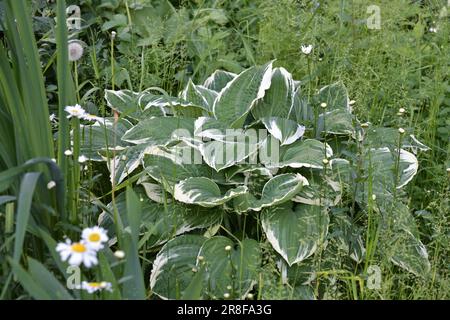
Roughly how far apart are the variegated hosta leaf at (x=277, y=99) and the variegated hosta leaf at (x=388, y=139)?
12.0 inches

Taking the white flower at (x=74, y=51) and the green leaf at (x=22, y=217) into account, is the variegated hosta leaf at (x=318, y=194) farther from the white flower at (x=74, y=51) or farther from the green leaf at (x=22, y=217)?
the white flower at (x=74, y=51)

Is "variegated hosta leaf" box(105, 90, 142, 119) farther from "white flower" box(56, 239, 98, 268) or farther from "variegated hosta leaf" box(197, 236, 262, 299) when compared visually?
"white flower" box(56, 239, 98, 268)

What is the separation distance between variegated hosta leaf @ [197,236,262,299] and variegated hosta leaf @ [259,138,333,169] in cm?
28

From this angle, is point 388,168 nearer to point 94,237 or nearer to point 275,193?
point 275,193

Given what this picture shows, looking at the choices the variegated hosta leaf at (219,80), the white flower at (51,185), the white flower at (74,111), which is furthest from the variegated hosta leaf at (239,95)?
the white flower at (51,185)

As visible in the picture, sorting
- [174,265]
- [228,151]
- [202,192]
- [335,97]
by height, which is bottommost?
[174,265]

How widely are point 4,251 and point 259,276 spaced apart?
0.73m

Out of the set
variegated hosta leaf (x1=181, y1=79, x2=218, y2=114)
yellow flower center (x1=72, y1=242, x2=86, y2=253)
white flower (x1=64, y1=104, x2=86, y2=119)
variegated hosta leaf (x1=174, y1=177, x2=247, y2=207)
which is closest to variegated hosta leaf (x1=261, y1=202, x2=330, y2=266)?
variegated hosta leaf (x1=174, y1=177, x2=247, y2=207)

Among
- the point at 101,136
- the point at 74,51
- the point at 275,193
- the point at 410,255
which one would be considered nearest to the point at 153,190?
the point at 101,136

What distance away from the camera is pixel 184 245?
225 centimetres

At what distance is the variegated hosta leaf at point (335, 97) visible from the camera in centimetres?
266

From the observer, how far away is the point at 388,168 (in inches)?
93.2

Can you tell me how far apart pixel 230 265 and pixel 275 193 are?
27cm
